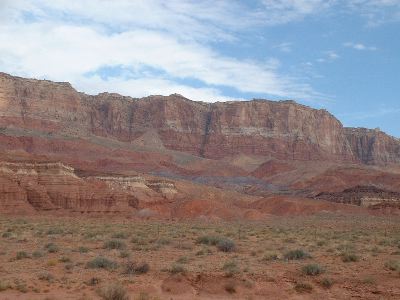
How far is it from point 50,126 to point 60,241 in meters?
103

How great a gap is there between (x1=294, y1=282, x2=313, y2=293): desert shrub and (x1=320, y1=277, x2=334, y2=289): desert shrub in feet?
1.48

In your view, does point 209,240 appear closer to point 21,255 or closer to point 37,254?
point 37,254

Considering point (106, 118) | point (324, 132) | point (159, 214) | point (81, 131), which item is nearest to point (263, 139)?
point (324, 132)

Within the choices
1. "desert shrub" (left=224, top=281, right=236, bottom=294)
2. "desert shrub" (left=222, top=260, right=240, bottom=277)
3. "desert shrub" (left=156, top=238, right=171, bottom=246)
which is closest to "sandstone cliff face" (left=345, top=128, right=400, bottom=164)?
"desert shrub" (left=156, top=238, right=171, bottom=246)

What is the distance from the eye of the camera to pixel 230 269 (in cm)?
1628

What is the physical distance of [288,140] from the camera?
519ft

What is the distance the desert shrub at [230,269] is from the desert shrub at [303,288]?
175cm

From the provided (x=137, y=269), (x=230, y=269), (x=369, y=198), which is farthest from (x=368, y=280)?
(x=369, y=198)

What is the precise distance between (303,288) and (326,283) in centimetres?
73

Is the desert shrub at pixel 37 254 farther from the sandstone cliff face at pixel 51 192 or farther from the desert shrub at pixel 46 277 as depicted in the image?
the sandstone cliff face at pixel 51 192

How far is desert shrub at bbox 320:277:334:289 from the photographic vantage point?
15.4 metres

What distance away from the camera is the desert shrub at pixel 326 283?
15.4m

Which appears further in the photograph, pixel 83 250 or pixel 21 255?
pixel 83 250

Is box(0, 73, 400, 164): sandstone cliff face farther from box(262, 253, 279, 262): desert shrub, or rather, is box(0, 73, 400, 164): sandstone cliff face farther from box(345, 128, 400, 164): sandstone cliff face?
box(262, 253, 279, 262): desert shrub
